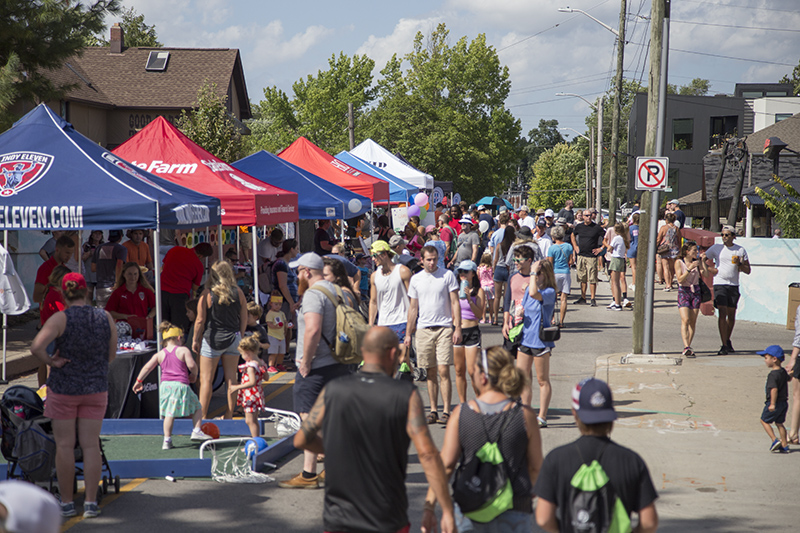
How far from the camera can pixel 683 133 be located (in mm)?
57656

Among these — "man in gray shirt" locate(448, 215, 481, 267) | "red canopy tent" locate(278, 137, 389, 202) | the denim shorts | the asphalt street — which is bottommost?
the asphalt street

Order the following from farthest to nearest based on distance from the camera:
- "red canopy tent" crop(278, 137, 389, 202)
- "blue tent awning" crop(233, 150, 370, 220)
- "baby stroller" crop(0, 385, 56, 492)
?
"red canopy tent" crop(278, 137, 389, 202) → "blue tent awning" crop(233, 150, 370, 220) → "baby stroller" crop(0, 385, 56, 492)

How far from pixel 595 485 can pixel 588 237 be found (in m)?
15.3

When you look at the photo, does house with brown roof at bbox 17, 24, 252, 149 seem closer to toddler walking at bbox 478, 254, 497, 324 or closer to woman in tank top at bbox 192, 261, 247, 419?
toddler walking at bbox 478, 254, 497, 324

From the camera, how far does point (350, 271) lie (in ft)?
37.4

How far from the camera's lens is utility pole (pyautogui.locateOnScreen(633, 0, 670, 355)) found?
12438mm

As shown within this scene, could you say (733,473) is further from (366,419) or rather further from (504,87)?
(504,87)

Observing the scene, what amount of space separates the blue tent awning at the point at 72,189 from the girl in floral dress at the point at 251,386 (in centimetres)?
187

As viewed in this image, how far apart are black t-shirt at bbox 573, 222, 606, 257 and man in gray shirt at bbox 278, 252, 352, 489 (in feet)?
40.6

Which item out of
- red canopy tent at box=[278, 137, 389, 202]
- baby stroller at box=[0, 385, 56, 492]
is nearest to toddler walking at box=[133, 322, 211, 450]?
baby stroller at box=[0, 385, 56, 492]

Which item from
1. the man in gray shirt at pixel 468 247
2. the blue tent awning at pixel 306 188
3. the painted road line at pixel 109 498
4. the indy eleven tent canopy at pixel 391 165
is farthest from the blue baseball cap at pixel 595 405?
the indy eleven tent canopy at pixel 391 165

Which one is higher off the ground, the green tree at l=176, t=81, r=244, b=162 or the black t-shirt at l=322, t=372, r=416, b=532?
the green tree at l=176, t=81, r=244, b=162

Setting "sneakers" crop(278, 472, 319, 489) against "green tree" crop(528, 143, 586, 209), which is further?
"green tree" crop(528, 143, 586, 209)

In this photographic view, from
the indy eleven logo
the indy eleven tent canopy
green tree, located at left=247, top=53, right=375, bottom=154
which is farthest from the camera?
green tree, located at left=247, top=53, right=375, bottom=154
